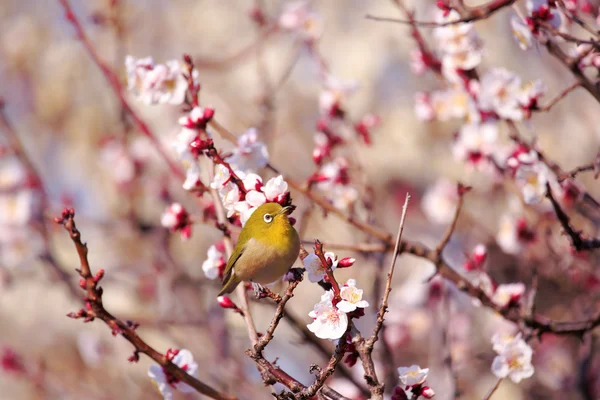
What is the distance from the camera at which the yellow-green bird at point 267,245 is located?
6.26 ft

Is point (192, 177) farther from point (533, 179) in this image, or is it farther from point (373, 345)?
point (533, 179)

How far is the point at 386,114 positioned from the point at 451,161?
3.10 feet

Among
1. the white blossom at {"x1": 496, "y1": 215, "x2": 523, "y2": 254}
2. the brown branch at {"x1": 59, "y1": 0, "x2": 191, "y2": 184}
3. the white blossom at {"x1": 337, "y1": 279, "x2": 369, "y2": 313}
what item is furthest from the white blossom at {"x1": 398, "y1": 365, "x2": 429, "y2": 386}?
the white blossom at {"x1": 496, "y1": 215, "x2": 523, "y2": 254}

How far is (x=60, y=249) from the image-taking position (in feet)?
23.7

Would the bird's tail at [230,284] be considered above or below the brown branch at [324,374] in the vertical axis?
above

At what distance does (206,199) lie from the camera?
3316 millimetres

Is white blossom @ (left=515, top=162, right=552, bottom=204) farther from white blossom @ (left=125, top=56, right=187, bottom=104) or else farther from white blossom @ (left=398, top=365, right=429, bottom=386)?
white blossom @ (left=125, top=56, right=187, bottom=104)

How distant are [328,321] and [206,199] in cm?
184

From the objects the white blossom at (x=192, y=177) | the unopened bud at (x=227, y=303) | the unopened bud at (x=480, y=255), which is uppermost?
the unopened bud at (x=480, y=255)

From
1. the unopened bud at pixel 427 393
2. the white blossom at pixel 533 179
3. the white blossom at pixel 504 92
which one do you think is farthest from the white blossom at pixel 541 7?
the unopened bud at pixel 427 393

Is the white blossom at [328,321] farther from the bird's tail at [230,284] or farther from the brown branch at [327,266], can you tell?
the bird's tail at [230,284]

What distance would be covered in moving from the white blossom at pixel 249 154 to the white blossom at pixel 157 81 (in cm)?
36

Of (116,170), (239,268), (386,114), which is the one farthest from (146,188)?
(239,268)

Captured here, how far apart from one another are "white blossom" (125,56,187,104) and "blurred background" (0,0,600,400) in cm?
105
